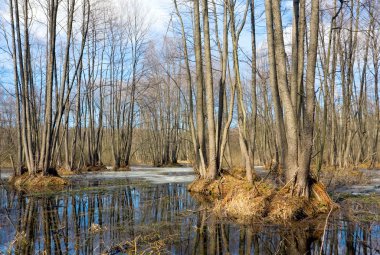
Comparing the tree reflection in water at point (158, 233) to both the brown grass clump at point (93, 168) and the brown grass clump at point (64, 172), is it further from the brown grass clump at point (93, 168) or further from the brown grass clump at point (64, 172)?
the brown grass clump at point (93, 168)

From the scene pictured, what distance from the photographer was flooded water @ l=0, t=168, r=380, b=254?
13.4 ft

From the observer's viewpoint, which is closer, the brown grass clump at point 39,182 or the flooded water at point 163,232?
the flooded water at point 163,232

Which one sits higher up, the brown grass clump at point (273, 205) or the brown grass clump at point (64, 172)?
the brown grass clump at point (273, 205)

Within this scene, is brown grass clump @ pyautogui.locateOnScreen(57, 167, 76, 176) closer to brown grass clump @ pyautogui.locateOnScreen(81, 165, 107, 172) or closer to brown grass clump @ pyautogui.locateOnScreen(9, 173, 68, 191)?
brown grass clump @ pyautogui.locateOnScreen(81, 165, 107, 172)

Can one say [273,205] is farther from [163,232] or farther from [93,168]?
[93,168]

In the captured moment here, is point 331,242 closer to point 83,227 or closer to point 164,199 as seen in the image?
point 83,227

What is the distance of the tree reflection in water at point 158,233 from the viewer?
4.07 m

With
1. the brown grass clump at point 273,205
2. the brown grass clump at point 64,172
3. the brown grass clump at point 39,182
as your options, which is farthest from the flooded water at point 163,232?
the brown grass clump at point 64,172

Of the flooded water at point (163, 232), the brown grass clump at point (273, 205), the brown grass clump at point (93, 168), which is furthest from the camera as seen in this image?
the brown grass clump at point (93, 168)

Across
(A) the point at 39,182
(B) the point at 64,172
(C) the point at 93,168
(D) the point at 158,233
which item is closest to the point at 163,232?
(D) the point at 158,233

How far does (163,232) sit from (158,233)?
0.14 m

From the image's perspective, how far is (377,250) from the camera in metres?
3.86

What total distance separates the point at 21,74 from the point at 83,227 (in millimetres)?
10549

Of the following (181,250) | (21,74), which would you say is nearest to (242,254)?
(181,250)
